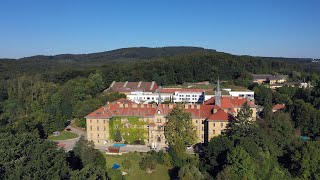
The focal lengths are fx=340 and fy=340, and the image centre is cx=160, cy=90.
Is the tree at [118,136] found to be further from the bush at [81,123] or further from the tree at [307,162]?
the tree at [307,162]

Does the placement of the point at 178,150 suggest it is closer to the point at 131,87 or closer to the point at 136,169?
the point at 136,169

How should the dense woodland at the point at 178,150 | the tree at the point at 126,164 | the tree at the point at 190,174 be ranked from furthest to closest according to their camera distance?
the tree at the point at 126,164 < the tree at the point at 190,174 < the dense woodland at the point at 178,150

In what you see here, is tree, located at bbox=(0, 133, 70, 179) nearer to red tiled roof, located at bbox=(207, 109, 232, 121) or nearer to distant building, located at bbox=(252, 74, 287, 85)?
red tiled roof, located at bbox=(207, 109, 232, 121)

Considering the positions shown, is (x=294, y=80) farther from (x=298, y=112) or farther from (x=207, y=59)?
(x=298, y=112)

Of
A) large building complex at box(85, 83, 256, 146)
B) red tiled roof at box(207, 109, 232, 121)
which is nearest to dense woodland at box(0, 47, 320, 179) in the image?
red tiled roof at box(207, 109, 232, 121)

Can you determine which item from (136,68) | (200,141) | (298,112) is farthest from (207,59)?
(200,141)

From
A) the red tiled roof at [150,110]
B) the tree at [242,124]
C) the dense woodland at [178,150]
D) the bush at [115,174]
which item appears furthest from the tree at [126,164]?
the tree at [242,124]

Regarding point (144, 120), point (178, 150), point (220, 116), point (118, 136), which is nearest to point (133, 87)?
point (118, 136)
